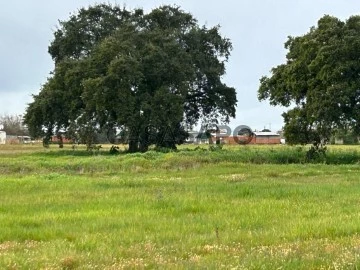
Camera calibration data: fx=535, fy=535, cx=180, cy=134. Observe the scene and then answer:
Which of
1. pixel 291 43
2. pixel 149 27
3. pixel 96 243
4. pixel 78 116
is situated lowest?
pixel 96 243

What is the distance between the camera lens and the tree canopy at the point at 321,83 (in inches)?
1297

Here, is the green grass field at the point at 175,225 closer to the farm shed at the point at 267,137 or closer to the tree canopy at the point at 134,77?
the tree canopy at the point at 134,77

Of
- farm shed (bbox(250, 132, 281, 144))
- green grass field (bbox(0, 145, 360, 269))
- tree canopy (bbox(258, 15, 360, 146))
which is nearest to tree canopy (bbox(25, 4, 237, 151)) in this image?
tree canopy (bbox(258, 15, 360, 146))

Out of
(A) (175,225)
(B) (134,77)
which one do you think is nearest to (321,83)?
(B) (134,77)

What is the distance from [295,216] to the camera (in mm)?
11727

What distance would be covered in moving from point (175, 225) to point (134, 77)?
102 feet

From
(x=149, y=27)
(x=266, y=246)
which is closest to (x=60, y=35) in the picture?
(x=149, y=27)

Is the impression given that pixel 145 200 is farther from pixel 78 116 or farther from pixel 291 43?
pixel 78 116

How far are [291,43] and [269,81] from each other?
11.1 feet

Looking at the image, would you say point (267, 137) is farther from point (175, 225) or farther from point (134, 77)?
point (175, 225)

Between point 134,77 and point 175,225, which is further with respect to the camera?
point 134,77

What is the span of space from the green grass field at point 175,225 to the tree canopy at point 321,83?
44.6ft

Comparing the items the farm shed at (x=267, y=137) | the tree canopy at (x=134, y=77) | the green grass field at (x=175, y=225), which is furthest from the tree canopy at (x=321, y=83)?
the farm shed at (x=267, y=137)

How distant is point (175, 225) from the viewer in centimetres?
1065
